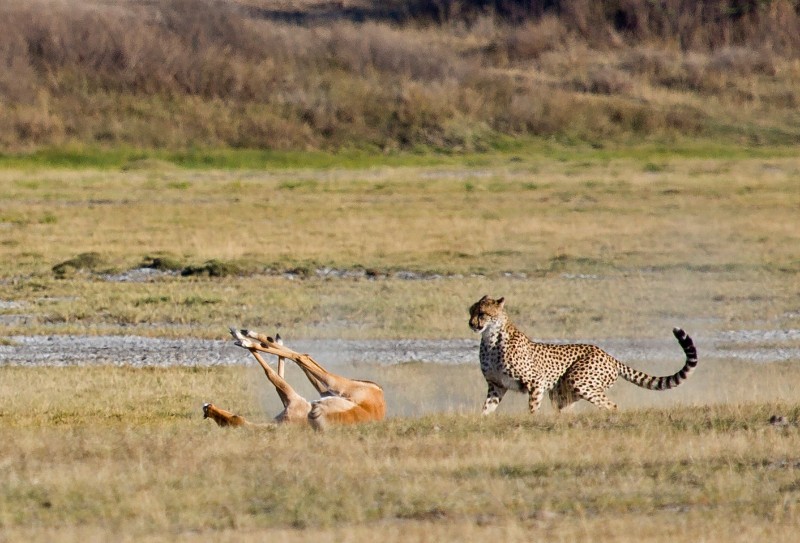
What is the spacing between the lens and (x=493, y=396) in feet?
37.4

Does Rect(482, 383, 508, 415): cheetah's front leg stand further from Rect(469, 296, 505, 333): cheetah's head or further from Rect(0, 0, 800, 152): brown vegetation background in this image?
Rect(0, 0, 800, 152): brown vegetation background

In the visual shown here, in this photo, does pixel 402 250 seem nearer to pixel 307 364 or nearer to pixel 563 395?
pixel 563 395

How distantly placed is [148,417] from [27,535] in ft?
14.8

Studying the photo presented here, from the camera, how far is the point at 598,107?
58.0 m

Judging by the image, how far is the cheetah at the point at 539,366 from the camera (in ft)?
36.9

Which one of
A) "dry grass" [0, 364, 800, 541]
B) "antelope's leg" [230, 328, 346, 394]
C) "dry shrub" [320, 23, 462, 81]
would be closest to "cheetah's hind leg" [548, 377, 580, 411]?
"dry grass" [0, 364, 800, 541]

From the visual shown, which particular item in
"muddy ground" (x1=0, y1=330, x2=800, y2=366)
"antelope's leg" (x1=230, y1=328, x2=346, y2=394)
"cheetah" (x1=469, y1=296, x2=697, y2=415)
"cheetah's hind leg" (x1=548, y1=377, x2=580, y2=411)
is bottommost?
"muddy ground" (x1=0, y1=330, x2=800, y2=366)

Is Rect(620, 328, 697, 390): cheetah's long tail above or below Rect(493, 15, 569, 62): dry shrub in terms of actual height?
above

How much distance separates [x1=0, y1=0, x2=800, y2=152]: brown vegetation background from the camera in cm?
5438

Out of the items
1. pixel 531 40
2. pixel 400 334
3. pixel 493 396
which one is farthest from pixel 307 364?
pixel 531 40

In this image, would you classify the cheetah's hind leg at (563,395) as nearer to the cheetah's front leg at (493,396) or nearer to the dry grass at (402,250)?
the cheetah's front leg at (493,396)

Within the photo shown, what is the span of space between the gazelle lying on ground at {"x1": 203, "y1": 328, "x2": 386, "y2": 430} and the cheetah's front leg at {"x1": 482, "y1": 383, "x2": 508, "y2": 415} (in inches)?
38.1

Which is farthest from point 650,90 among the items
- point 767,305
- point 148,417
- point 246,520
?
point 246,520

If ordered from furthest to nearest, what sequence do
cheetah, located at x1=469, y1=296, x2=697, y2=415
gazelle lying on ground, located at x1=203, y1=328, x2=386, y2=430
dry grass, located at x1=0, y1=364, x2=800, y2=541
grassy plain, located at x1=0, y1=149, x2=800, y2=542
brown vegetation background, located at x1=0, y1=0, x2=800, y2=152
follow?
brown vegetation background, located at x1=0, y1=0, x2=800, y2=152 < cheetah, located at x1=469, y1=296, x2=697, y2=415 < gazelle lying on ground, located at x1=203, y1=328, x2=386, y2=430 < grassy plain, located at x1=0, y1=149, x2=800, y2=542 < dry grass, located at x1=0, y1=364, x2=800, y2=541
